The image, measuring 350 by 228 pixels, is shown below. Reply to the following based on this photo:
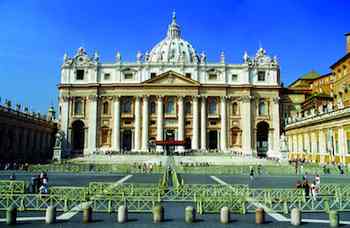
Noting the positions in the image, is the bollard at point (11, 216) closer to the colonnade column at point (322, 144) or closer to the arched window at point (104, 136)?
the colonnade column at point (322, 144)

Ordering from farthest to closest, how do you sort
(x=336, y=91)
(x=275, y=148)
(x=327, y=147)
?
(x=275, y=148) → (x=336, y=91) → (x=327, y=147)

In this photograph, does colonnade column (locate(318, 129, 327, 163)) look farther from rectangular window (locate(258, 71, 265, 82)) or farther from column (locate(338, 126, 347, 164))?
rectangular window (locate(258, 71, 265, 82))

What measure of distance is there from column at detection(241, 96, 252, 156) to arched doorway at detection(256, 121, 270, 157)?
364cm

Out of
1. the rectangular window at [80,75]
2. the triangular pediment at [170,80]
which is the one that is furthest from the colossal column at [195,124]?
the rectangular window at [80,75]

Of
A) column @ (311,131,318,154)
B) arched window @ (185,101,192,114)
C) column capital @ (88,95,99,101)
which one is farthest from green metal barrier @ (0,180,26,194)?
arched window @ (185,101,192,114)

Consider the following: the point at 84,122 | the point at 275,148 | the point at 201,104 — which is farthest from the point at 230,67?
the point at 84,122

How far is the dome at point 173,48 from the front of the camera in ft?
355

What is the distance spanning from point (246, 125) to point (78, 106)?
3424cm

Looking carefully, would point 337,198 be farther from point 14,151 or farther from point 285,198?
point 14,151

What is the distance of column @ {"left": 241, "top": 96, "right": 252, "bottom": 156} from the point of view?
8129 cm

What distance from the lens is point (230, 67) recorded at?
8469 cm

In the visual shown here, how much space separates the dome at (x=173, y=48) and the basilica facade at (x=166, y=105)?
2336 centimetres

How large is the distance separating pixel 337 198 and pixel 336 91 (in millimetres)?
53804

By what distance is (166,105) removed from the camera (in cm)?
8288
